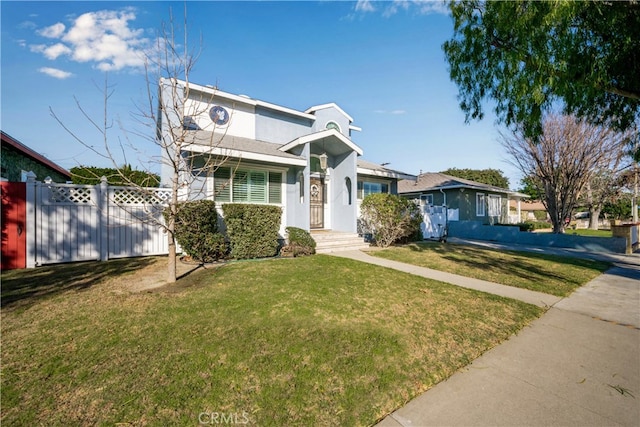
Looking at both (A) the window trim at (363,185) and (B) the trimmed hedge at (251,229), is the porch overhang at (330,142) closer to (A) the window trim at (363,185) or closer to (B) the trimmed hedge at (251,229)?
(A) the window trim at (363,185)

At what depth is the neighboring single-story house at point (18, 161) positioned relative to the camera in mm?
10109

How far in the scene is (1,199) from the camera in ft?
21.2

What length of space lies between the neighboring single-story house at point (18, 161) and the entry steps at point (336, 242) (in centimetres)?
998

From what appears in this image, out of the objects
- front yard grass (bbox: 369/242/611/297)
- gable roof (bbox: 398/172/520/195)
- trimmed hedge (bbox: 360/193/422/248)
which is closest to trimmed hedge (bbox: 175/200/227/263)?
front yard grass (bbox: 369/242/611/297)

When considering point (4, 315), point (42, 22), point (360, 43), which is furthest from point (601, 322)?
point (42, 22)

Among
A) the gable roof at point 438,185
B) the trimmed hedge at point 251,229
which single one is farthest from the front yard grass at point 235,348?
the gable roof at point 438,185

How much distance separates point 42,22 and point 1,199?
15.0ft

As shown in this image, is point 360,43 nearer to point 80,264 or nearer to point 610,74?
point 610,74

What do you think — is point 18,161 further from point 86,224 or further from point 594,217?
point 594,217

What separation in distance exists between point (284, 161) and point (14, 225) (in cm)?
745

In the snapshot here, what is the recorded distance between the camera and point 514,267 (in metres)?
8.03

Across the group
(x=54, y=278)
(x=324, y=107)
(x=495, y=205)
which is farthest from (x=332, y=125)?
(x=495, y=205)

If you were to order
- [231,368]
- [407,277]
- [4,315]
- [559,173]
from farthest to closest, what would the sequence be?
[559,173]
[407,277]
[4,315]
[231,368]

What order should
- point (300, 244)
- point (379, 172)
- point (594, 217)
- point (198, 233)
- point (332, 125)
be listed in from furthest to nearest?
point (594, 217) < point (332, 125) < point (379, 172) < point (300, 244) < point (198, 233)
